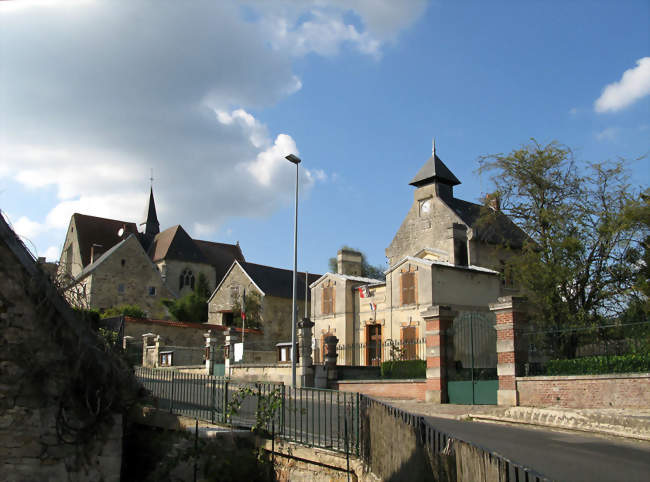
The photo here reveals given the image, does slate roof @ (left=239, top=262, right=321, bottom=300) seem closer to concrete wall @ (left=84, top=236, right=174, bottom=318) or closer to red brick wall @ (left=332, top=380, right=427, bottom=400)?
concrete wall @ (left=84, top=236, right=174, bottom=318)

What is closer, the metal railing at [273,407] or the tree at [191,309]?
the metal railing at [273,407]

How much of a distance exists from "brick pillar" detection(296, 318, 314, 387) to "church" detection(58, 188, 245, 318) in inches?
1048

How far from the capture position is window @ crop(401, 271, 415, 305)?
29938 millimetres

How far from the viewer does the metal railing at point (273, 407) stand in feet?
27.2

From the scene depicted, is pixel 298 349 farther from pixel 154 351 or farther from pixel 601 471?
pixel 601 471

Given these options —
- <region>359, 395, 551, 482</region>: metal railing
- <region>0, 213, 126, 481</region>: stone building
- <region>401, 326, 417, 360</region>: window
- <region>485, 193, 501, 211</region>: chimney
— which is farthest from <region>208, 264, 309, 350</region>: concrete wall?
<region>359, 395, 551, 482</region>: metal railing

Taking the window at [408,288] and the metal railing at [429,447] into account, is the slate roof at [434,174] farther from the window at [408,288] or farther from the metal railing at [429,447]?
the metal railing at [429,447]

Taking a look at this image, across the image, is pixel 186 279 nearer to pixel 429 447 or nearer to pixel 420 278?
pixel 420 278

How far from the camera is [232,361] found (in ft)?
88.4

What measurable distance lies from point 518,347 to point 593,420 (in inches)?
139

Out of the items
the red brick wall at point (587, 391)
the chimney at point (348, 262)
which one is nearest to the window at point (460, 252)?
the chimney at point (348, 262)

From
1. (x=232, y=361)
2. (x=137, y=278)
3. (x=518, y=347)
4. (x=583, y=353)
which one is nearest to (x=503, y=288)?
(x=583, y=353)

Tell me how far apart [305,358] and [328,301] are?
12.6 m

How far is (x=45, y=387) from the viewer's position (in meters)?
7.46
